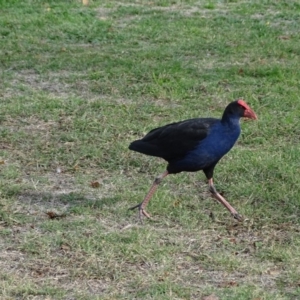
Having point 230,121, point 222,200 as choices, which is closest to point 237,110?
point 230,121

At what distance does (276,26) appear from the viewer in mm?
12531

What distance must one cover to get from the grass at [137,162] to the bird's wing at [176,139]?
40 centimetres

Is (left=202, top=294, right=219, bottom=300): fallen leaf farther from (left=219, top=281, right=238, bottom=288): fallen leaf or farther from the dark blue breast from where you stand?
the dark blue breast

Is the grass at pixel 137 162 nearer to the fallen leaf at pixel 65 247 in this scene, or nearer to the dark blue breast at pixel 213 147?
the fallen leaf at pixel 65 247

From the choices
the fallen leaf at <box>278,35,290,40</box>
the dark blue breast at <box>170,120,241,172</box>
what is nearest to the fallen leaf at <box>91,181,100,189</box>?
the dark blue breast at <box>170,120,241,172</box>

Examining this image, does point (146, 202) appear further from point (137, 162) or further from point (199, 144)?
point (137, 162)

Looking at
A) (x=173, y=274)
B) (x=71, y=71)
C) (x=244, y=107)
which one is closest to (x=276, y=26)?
(x=71, y=71)

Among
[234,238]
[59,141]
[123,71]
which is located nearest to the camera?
[234,238]

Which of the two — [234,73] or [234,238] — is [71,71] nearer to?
[234,73]

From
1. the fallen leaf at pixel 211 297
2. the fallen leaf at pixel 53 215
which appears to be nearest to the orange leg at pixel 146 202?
the fallen leaf at pixel 53 215

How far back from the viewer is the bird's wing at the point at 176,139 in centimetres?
586

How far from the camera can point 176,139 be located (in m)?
5.95

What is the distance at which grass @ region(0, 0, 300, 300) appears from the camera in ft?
16.6

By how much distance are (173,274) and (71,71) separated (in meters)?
5.24
